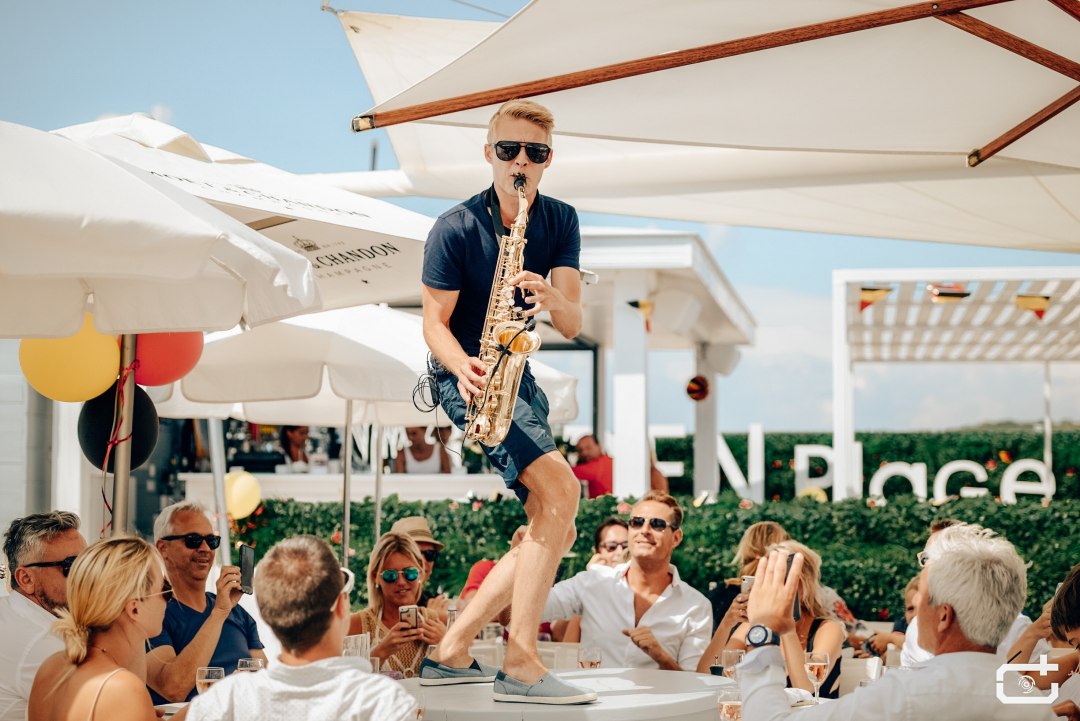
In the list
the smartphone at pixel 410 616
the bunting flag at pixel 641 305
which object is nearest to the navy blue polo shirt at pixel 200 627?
the smartphone at pixel 410 616

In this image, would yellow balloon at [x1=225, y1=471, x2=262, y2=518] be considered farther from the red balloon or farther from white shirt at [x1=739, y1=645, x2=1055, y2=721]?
white shirt at [x1=739, y1=645, x2=1055, y2=721]

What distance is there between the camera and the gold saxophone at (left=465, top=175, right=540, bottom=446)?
147 inches

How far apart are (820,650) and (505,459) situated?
7.57 feet

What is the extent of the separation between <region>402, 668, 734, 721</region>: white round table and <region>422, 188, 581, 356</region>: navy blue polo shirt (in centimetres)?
115

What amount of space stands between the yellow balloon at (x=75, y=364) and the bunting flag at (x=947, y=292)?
10.7 metres

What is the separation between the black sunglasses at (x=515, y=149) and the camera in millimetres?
3850

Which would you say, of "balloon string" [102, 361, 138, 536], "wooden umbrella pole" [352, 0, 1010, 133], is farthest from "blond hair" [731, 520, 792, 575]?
"balloon string" [102, 361, 138, 536]

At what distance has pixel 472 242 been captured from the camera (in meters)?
4.02

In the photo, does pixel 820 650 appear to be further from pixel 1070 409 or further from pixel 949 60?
pixel 1070 409

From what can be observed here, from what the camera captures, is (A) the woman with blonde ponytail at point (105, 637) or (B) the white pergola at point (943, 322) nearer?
(A) the woman with blonde ponytail at point (105, 637)

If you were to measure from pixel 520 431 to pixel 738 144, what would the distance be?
251cm

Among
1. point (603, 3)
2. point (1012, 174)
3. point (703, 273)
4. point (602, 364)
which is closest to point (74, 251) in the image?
point (603, 3)

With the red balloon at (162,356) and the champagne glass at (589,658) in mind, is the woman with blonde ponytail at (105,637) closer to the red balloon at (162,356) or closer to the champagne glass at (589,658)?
the champagne glass at (589,658)

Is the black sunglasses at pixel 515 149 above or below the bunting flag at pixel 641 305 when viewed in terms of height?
below
